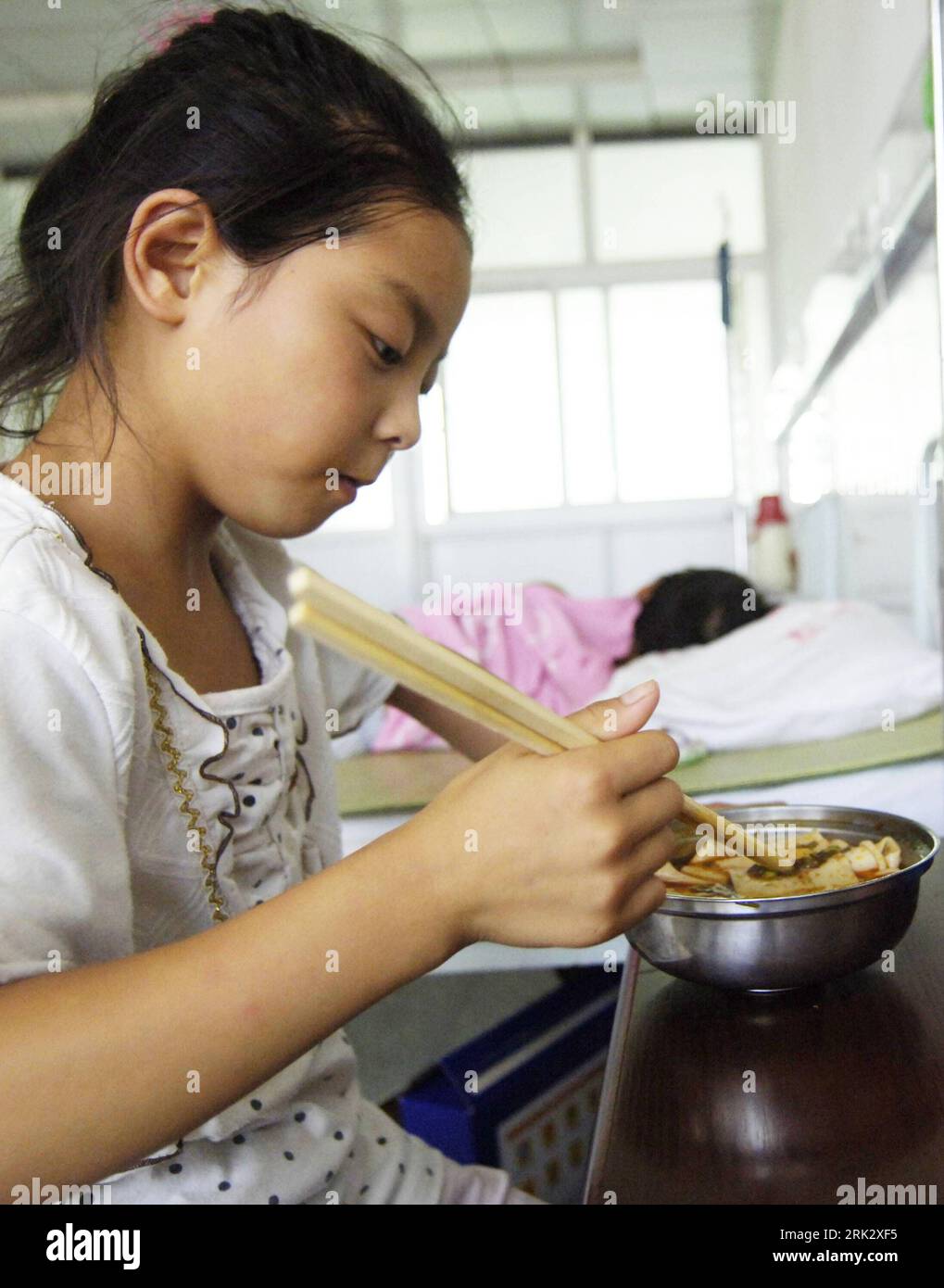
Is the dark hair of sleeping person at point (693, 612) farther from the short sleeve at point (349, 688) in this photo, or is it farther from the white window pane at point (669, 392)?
the white window pane at point (669, 392)

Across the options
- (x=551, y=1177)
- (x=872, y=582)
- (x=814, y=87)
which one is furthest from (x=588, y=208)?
(x=551, y=1177)

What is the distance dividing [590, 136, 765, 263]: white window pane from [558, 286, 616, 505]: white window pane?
0.79 ft

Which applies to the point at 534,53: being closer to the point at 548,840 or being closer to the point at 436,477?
the point at 436,477

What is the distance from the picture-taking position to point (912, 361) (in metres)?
1.71

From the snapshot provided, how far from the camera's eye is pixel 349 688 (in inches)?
37.5

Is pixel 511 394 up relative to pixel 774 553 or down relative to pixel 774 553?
up

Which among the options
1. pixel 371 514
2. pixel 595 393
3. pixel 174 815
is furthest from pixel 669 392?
pixel 174 815

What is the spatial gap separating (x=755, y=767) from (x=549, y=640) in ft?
3.63

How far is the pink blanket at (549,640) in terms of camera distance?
92.5 inches

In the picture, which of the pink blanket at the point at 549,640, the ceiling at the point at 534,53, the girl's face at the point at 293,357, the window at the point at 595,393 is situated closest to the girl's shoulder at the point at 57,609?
the girl's face at the point at 293,357

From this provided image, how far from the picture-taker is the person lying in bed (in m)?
2.35

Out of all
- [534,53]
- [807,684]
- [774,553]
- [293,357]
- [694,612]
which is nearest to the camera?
[293,357]

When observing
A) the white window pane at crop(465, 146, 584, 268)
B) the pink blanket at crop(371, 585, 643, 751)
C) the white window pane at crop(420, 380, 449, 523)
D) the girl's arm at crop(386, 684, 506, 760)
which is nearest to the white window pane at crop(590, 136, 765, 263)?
the white window pane at crop(465, 146, 584, 268)
